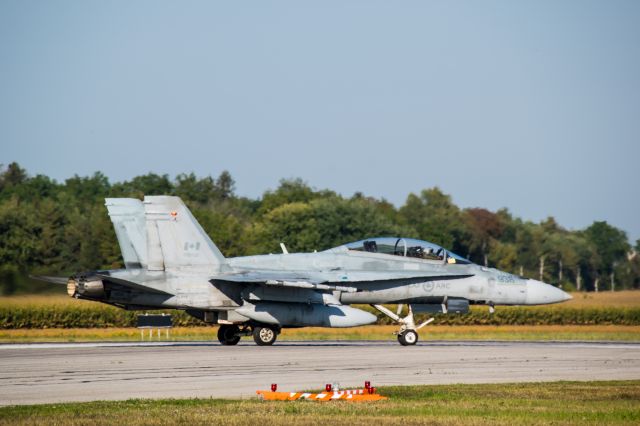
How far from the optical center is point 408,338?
1248 inches

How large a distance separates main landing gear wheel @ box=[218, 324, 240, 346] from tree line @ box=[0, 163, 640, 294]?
24.4 metres

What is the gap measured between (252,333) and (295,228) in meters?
52.1

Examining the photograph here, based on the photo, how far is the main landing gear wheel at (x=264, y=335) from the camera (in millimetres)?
30891

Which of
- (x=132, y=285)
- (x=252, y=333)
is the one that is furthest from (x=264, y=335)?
(x=132, y=285)

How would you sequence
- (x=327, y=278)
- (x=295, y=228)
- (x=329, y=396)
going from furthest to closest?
(x=295, y=228) < (x=327, y=278) < (x=329, y=396)

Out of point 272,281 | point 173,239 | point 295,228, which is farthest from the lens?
point 295,228

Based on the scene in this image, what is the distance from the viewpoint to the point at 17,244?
64.7 metres

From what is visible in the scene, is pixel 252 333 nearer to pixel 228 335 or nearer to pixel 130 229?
pixel 228 335

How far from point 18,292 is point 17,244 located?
3181 cm

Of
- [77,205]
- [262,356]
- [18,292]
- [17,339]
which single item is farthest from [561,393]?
[77,205]

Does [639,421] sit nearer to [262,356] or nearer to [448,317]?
[262,356]

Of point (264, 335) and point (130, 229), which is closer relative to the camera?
point (264, 335)

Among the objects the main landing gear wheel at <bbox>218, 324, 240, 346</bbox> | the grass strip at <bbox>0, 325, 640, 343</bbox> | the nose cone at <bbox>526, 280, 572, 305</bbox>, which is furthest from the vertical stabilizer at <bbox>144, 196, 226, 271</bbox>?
the nose cone at <bbox>526, 280, 572, 305</bbox>

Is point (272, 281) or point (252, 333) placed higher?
point (272, 281)
